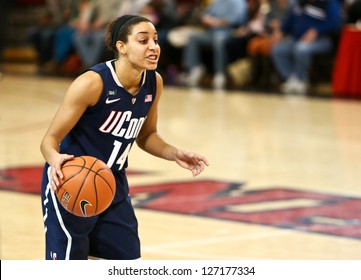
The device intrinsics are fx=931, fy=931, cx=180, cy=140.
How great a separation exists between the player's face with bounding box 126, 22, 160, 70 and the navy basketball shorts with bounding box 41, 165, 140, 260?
67cm

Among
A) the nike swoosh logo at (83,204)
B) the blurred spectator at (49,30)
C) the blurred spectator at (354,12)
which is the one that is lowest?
the blurred spectator at (49,30)

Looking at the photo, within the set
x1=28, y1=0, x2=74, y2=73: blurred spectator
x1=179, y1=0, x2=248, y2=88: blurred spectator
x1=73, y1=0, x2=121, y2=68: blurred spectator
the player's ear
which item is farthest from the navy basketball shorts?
x1=28, y1=0, x2=74, y2=73: blurred spectator

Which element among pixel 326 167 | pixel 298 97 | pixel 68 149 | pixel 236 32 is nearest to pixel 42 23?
pixel 236 32

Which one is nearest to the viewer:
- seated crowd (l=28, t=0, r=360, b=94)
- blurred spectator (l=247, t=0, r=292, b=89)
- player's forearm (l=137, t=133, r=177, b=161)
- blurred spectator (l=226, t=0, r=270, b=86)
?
player's forearm (l=137, t=133, r=177, b=161)

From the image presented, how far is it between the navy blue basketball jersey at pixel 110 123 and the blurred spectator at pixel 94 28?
13627 millimetres

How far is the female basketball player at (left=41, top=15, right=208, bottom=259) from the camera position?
4.23 meters

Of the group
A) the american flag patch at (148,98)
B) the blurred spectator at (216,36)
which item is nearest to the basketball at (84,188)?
the american flag patch at (148,98)

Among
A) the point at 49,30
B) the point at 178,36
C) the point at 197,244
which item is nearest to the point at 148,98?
the point at 197,244

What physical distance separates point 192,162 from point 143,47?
63 cm

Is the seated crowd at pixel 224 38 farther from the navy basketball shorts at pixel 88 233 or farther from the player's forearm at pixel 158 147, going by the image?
the navy basketball shorts at pixel 88 233

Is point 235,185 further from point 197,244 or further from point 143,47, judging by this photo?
point 143,47

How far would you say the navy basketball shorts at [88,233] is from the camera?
4.26 meters

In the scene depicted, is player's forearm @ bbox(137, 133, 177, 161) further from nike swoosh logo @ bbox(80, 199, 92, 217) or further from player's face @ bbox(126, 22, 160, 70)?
nike swoosh logo @ bbox(80, 199, 92, 217)

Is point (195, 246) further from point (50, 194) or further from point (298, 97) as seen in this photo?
point (298, 97)
